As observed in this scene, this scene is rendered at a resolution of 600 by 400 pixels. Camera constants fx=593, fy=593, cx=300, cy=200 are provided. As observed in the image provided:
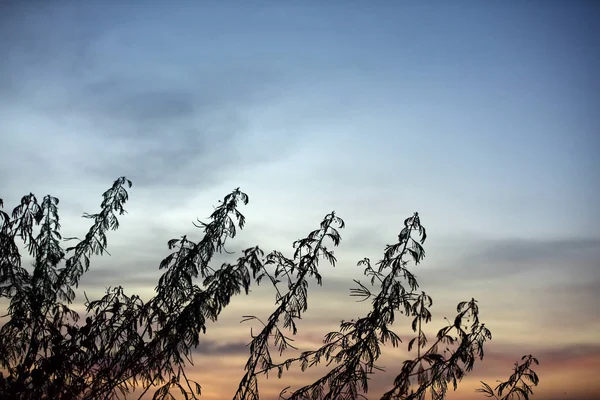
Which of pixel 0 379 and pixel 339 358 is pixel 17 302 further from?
pixel 339 358

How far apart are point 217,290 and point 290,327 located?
A: 3.05 ft

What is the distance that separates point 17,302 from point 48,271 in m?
0.76

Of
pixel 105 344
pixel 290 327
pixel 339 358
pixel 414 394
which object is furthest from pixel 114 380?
pixel 414 394

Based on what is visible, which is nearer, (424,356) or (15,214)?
(424,356)

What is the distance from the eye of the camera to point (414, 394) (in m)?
6.27

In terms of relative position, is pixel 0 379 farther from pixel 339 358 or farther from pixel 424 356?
pixel 424 356

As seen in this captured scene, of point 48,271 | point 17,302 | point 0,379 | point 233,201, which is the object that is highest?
point 233,201

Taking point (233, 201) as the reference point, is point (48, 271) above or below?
below

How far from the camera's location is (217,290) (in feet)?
21.9

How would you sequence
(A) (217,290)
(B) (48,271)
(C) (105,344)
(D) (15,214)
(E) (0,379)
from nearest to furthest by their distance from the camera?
(E) (0,379) < (C) (105,344) < (A) (217,290) < (D) (15,214) < (B) (48,271)

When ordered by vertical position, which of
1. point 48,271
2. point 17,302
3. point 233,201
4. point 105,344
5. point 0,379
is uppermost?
point 233,201

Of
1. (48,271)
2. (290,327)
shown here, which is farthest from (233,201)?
(48,271)

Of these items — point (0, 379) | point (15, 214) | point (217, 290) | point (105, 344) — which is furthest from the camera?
point (15, 214)

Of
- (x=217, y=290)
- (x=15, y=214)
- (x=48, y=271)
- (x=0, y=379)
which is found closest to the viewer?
(x=0, y=379)
